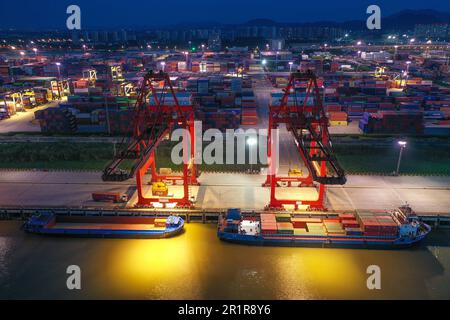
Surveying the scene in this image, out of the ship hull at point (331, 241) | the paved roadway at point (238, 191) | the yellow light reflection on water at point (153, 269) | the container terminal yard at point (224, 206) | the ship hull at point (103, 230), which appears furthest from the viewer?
the paved roadway at point (238, 191)

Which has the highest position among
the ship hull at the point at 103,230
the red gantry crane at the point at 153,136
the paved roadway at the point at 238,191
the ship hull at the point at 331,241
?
the red gantry crane at the point at 153,136

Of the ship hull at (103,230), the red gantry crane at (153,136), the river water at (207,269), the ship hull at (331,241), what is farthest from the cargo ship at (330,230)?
the red gantry crane at (153,136)

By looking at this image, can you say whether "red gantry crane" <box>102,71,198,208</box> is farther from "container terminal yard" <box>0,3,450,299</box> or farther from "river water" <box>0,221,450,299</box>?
"river water" <box>0,221,450,299</box>

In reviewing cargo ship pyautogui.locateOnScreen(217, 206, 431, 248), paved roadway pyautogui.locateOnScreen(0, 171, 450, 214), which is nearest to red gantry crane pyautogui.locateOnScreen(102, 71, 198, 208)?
paved roadway pyautogui.locateOnScreen(0, 171, 450, 214)

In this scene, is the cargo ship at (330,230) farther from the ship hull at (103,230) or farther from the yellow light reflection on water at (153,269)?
the ship hull at (103,230)

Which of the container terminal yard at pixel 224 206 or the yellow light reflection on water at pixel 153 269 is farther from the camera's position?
the container terminal yard at pixel 224 206
